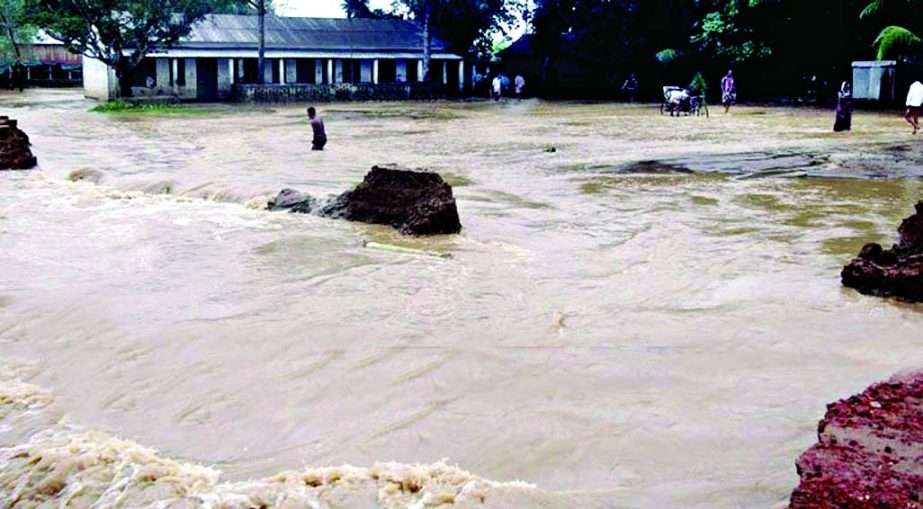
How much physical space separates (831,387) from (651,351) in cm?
115

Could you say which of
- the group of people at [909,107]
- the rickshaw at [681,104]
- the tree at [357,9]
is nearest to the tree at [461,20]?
the tree at [357,9]

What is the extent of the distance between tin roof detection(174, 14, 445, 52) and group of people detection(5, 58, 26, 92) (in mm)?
13909

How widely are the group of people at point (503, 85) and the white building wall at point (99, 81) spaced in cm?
1603

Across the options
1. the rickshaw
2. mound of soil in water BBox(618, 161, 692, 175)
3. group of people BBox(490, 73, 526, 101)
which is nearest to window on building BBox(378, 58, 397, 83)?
group of people BBox(490, 73, 526, 101)

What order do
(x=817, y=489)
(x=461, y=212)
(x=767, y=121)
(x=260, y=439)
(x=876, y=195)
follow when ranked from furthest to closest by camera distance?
(x=767, y=121)
(x=876, y=195)
(x=461, y=212)
(x=260, y=439)
(x=817, y=489)

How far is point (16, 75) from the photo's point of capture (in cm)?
5616

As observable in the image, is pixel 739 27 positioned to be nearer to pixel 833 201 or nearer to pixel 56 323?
pixel 833 201

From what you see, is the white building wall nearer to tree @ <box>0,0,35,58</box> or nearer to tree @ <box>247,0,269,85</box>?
tree @ <box>0,0,35,58</box>

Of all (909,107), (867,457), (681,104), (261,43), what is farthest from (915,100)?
(261,43)

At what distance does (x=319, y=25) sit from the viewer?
163 ft

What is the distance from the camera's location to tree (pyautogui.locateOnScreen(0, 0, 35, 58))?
5150 cm

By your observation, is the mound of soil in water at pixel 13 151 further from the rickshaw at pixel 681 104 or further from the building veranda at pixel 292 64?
the building veranda at pixel 292 64

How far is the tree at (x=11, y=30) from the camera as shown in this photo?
51500mm

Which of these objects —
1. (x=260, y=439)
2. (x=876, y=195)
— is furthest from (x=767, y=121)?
(x=260, y=439)
